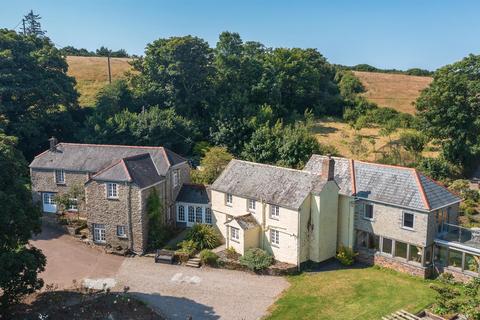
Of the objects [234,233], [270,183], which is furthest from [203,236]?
[270,183]

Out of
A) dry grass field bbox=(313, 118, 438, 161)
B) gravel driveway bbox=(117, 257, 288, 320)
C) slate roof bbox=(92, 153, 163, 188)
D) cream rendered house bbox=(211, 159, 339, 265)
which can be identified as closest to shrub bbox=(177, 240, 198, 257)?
gravel driveway bbox=(117, 257, 288, 320)

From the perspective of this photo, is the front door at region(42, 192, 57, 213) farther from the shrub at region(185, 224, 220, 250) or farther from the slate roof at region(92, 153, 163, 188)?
the shrub at region(185, 224, 220, 250)

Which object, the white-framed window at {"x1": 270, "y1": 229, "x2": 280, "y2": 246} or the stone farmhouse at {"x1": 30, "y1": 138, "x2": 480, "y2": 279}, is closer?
the stone farmhouse at {"x1": 30, "y1": 138, "x2": 480, "y2": 279}

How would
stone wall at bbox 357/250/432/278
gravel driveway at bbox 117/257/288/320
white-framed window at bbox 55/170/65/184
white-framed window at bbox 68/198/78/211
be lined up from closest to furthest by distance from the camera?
gravel driveway at bbox 117/257/288/320
stone wall at bbox 357/250/432/278
white-framed window at bbox 68/198/78/211
white-framed window at bbox 55/170/65/184

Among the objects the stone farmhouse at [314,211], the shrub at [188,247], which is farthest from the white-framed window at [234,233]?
the shrub at [188,247]

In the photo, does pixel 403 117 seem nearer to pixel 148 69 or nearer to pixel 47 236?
pixel 148 69

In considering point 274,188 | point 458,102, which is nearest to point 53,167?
point 274,188

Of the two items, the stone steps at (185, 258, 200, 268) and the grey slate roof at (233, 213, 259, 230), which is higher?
the grey slate roof at (233, 213, 259, 230)

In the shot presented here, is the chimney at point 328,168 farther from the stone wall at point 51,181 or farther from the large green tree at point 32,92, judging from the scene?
the large green tree at point 32,92
